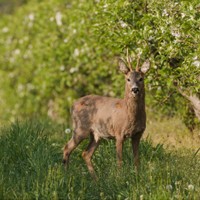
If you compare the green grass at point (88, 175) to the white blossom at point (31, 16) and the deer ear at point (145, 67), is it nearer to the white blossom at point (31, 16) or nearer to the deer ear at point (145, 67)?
the deer ear at point (145, 67)

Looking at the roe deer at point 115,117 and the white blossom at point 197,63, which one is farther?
the white blossom at point 197,63

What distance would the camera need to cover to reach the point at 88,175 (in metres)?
9.31

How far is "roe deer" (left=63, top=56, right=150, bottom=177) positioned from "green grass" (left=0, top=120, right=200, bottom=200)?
232mm

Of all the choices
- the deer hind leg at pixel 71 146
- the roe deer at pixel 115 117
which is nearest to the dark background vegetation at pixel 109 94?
the deer hind leg at pixel 71 146

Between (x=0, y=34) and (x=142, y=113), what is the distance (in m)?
11.8

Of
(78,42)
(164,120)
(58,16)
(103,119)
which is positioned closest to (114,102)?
(103,119)

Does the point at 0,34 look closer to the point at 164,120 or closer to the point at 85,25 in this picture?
the point at 85,25

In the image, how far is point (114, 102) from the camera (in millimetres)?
9875

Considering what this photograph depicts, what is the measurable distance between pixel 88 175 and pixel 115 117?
0.92 m

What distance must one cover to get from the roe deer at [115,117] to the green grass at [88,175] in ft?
0.76

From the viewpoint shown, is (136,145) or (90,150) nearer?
(136,145)

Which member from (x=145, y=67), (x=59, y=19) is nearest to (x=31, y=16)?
(x=59, y=19)

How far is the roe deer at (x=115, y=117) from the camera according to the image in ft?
30.7

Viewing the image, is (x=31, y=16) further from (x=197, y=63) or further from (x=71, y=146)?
(x=197, y=63)
